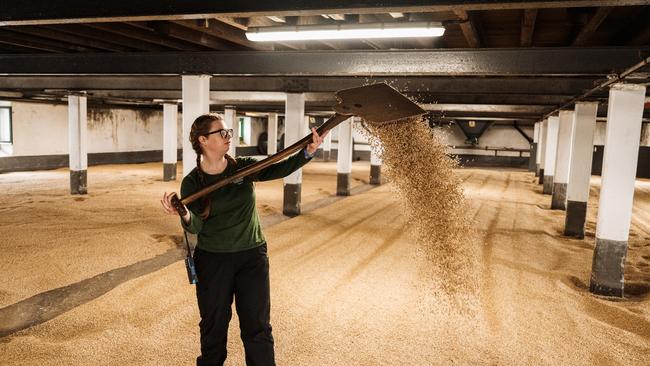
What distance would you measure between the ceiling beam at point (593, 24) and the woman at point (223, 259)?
3.19 m

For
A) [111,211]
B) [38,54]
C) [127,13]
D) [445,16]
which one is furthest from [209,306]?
[111,211]

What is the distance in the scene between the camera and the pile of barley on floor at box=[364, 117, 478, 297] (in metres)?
3.37

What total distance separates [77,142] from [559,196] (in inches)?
459

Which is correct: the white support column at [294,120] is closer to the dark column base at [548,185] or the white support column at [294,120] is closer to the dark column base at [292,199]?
the dark column base at [292,199]

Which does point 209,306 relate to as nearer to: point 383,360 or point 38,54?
point 383,360

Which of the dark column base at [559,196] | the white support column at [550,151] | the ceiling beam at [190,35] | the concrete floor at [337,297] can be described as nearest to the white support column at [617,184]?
the concrete floor at [337,297]

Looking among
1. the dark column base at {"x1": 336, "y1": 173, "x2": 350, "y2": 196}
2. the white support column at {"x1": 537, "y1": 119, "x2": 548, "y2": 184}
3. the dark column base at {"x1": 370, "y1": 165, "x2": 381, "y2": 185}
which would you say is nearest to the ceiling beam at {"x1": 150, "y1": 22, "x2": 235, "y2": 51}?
the dark column base at {"x1": 336, "y1": 173, "x2": 350, "y2": 196}

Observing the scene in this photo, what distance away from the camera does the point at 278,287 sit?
481 cm

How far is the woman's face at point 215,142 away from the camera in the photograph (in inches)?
93.9

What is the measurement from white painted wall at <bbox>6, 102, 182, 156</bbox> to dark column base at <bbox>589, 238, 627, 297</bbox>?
54.2 feet

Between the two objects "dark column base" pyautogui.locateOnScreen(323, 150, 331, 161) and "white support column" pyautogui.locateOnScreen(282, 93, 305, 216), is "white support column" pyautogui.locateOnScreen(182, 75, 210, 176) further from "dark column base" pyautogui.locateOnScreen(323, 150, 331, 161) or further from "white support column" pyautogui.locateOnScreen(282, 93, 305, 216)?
"dark column base" pyautogui.locateOnScreen(323, 150, 331, 161)

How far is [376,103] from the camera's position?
103 inches

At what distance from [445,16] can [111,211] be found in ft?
23.0

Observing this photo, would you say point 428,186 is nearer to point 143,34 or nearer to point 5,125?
point 143,34
